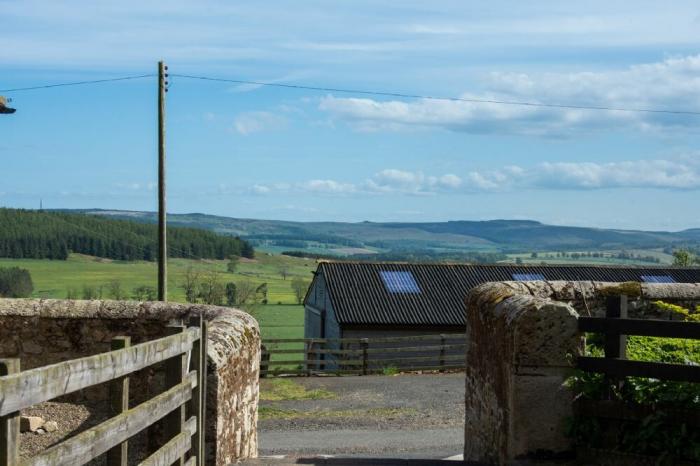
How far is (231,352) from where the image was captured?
789 cm

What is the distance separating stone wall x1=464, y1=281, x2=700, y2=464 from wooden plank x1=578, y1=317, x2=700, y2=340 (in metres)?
0.15

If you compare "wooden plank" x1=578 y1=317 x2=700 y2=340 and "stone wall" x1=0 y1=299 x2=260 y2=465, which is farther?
"stone wall" x1=0 y1=299 x2=260 y2=465

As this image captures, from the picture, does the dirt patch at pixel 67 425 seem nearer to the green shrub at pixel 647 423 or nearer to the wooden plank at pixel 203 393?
the wooden plank at pixel 203 393

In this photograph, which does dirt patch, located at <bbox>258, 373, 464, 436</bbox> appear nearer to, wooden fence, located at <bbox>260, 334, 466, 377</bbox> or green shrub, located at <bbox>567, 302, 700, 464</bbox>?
wooden fence, located at <bbox>260, 334, 466, 377</bbox>

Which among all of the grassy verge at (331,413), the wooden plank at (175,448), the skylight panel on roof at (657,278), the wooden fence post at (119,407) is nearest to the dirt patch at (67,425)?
the wooden plank at (175,448)

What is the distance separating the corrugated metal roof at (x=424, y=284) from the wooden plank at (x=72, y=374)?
93.8 ft

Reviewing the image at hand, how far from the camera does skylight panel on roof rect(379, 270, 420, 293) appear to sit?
120 ft

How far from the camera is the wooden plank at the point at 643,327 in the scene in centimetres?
679

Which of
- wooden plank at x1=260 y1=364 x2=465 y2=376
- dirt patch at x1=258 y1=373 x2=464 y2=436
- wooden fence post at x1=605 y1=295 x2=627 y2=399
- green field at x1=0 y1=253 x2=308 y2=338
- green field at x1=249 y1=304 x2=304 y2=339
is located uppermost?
wooden fence post at x1=605 y1=295 x2=627 y2=399

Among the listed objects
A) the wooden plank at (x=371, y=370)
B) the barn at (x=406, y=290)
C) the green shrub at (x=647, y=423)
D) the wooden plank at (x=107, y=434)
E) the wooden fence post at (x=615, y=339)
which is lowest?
the wooden plank at (x=371, y=370)

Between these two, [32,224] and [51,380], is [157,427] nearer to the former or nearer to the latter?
[51,380]

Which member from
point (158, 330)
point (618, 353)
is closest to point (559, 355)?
point (618, 353)

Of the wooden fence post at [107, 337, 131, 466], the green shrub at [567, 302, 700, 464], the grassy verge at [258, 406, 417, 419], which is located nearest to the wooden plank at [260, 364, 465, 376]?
the grassy verge at [258, 406, 417, 419]

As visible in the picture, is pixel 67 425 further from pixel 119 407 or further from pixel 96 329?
pixel 119 407
